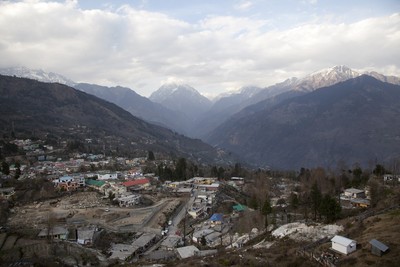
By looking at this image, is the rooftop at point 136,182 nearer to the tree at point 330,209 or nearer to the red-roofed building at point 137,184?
the red-roofed building at point 137,184

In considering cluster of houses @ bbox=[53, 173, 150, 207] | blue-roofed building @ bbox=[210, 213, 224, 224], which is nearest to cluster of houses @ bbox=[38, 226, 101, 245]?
cluster of houses @ bbox=[53, 173, 150, 207]

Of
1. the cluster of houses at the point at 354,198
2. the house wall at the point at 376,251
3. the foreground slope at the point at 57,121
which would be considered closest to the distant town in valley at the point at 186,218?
the house wall at the point at 376,251

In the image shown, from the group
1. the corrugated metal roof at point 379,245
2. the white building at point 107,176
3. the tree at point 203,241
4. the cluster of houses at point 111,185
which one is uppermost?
the corrugated metal roof at point 379,245

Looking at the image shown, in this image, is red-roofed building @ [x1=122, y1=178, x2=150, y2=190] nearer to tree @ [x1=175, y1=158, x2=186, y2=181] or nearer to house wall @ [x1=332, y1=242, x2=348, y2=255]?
tree @ [x1=175, y1=158, x2=186, y2=181]

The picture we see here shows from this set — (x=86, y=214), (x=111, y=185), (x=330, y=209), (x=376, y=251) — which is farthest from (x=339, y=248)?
(x=111, y=185)

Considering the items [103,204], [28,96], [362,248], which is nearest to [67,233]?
[103,204]
